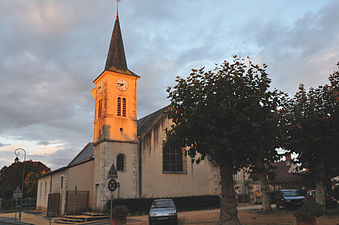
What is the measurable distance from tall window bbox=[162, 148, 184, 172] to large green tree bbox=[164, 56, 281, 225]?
13.8 m

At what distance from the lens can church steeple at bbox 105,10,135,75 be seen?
29.8m

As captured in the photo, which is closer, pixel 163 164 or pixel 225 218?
pixel 225 218

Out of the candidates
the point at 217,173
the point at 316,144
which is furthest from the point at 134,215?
the point at 316,144

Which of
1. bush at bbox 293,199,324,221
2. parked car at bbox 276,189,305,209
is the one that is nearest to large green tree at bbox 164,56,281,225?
bush at bbox 293,199,324,221

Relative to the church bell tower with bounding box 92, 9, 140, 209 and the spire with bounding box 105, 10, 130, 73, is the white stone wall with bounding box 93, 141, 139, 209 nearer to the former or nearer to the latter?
the church bell tower with bounding box 92, 9, 140, 209

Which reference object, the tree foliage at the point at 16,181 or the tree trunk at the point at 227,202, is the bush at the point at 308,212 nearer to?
the tree trunk at the point at 227,202

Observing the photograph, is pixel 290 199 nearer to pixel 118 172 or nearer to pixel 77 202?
pixel 118 172

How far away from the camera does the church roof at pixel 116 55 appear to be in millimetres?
29812

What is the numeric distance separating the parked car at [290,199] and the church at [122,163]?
8.46 meters

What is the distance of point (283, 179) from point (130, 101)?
33119mm

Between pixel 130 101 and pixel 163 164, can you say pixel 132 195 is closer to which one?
pixel 163 164

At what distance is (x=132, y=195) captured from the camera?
2627 cm

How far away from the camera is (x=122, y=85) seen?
1159 inches

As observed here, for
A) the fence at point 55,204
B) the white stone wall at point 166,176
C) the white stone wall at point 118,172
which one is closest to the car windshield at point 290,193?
the white stone wall at point 166,176
